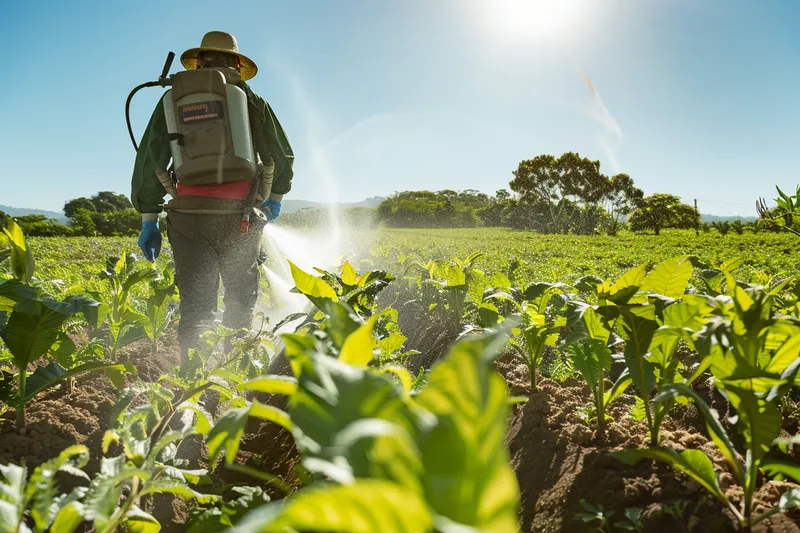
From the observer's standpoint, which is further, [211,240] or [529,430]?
A: [211,240]

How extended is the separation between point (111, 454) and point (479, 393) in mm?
2022

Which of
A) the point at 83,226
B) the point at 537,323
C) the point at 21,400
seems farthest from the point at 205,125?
the point at 83,226

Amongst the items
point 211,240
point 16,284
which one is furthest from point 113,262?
point 16,284

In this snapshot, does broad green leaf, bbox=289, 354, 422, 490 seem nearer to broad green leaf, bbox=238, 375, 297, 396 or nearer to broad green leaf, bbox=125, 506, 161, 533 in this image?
broad green leaf, bbox=238, 375, 297, 396

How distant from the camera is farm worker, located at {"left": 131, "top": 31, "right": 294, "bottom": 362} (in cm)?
332

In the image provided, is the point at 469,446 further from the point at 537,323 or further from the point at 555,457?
the point at 537,323

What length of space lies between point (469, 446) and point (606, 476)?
1274 mm

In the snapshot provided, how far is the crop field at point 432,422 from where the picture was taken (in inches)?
18.3

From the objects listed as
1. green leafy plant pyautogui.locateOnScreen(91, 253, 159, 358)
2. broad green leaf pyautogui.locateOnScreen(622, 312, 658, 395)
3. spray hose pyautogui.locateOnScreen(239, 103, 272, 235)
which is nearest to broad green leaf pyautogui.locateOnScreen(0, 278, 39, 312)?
green leafy plant pyautogui.locateOnScreen(91, 253, 159, 358)

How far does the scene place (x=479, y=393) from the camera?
467mm

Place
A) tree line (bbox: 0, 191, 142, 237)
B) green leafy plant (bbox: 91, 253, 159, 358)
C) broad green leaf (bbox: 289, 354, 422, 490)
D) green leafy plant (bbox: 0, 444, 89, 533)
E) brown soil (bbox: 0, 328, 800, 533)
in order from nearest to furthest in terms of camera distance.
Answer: broad green leaf (bbox: 289, 354, 422, 490) → green leafy plant (bbox: 0, 444, 89, 533) → brown soil (bbox: 0, 328, 800, 533) → green leafy plant (bbox: 91, 253, 159, 358) → tree line (bbox: 0, 191, 142, 237)

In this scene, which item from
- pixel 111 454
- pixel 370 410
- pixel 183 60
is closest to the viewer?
pixel 370 410

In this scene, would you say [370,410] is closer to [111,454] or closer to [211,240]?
[111,454]

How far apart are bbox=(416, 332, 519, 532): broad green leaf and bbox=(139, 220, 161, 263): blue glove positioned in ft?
11.9
